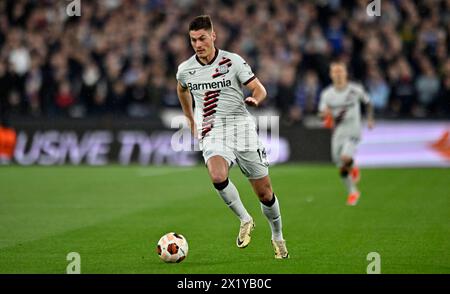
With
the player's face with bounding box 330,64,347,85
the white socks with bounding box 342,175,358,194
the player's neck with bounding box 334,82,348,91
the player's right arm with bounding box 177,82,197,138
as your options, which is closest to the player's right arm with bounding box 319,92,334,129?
the player's neck with bounding box 334,82,348,91

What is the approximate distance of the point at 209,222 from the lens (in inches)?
543

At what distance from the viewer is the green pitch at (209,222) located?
9.92 meters

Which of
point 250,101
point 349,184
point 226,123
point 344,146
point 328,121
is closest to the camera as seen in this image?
point 250,101

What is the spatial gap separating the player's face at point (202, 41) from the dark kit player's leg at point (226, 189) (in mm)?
1144

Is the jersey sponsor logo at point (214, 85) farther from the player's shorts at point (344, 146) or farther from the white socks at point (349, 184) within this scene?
the player's shorts at point (344, 146)

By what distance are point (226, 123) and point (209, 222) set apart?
3.70 meters

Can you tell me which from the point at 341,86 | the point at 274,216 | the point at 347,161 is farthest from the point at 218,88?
the point at 341,86

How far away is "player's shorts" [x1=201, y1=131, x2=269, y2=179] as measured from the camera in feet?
33.2

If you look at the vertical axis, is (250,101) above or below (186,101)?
below

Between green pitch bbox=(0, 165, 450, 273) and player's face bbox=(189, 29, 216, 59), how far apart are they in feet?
7.43

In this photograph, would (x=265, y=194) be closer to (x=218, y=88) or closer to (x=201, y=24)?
(x=218, y=88)

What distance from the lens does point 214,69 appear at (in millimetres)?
10234
